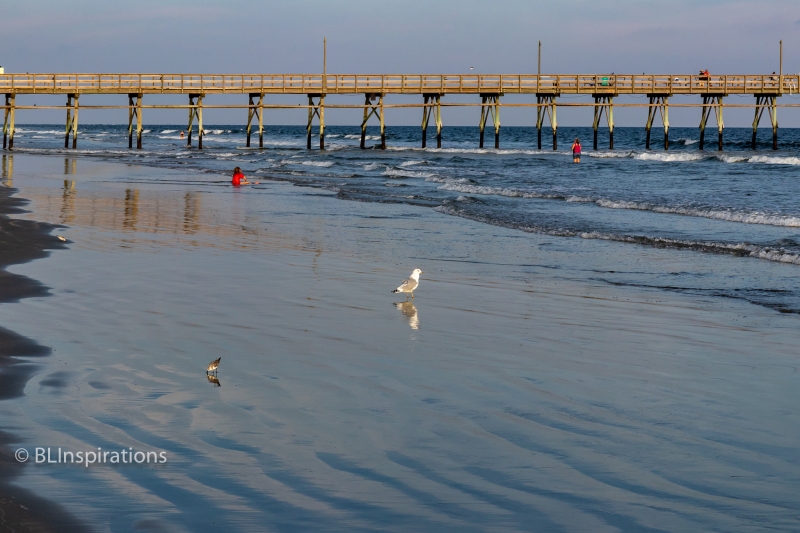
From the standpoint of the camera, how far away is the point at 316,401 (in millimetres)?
5078

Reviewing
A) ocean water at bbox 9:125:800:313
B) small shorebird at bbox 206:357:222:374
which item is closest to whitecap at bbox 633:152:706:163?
ocean water at bbox 9:125:800:313

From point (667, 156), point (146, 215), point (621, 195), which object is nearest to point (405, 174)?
point (621, 195)

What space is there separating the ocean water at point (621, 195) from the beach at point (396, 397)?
81 centimetres

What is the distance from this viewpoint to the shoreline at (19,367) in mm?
3426

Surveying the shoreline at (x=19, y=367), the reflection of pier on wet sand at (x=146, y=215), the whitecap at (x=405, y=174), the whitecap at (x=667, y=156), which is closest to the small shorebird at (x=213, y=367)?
the shoreline at (x=19, y=367)

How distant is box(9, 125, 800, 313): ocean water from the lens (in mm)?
10469

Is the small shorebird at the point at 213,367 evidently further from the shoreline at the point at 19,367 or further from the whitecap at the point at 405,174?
the whitecap at the point at 405,174

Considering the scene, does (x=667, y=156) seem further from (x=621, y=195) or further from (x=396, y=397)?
(x=396, y=397)

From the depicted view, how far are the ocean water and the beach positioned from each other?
0.81 meters

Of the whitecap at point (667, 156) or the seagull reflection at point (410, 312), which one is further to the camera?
the whitecap at point (667, 156)

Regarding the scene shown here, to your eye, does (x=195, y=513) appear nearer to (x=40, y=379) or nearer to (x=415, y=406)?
(x=415, y=406)

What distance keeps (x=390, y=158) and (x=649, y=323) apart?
31.7m

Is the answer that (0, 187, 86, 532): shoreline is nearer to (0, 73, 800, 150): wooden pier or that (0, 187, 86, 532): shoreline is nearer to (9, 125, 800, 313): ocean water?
(9, 125, 800, 313): ocean water

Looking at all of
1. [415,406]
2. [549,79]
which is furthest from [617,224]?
[549,79]
